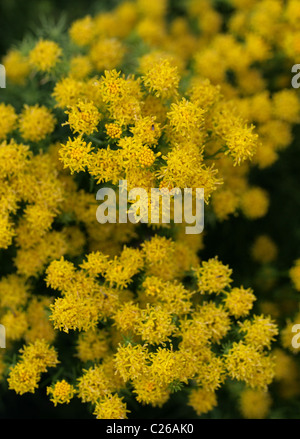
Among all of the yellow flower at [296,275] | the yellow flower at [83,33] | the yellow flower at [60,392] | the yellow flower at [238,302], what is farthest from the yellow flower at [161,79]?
the yellow flower at [60,392]

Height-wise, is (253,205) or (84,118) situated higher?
(84,118)

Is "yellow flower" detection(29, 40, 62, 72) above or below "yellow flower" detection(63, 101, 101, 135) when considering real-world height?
above

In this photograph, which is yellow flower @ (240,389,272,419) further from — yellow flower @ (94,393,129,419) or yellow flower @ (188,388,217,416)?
yellow flower @ (94,393,129,419)

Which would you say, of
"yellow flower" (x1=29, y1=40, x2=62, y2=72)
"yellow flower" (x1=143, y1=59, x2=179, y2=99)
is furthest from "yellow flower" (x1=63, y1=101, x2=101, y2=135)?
"yellow flower" (x1=29, y1=40, x2=62, y2=72)

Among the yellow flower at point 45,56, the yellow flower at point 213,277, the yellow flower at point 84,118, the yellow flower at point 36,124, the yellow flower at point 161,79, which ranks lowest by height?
the yellow flower at point 213,277

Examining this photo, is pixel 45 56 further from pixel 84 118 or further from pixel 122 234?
pixel 122 234

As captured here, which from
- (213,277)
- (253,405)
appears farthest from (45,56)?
(253,405)

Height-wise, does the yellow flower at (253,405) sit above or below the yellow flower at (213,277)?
below

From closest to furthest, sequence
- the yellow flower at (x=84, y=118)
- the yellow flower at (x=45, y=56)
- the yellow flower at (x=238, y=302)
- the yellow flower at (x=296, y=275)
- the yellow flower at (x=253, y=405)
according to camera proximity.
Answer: the yellow flower at (x=84, y=118) → the yellow flower at (x=238, y=302) → the yellow flower at (x=45, y=56) → the yellow flower at (x=296, y=275) → the yellow flower at (x=253, y=405)

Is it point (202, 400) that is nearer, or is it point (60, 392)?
point (60, 392)

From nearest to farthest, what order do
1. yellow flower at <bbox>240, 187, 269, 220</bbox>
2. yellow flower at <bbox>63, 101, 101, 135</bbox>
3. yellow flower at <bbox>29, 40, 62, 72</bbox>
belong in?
yellow flower at <bbox>63, 101, 101, 135</bbox>
yellow flower at <bbox>29, 40, 62, 72</bbox>
yellow flower at <bbox>240, 187, 269, 220</bbox>

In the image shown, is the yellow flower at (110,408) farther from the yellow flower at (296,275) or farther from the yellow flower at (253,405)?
the yellow flower at (296,275)

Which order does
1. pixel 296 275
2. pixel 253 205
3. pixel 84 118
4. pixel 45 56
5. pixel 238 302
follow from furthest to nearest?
pixel 253 205 → pixel 296 275 → pixel 45 56 → pixel 238 302 → pixel 84 118
